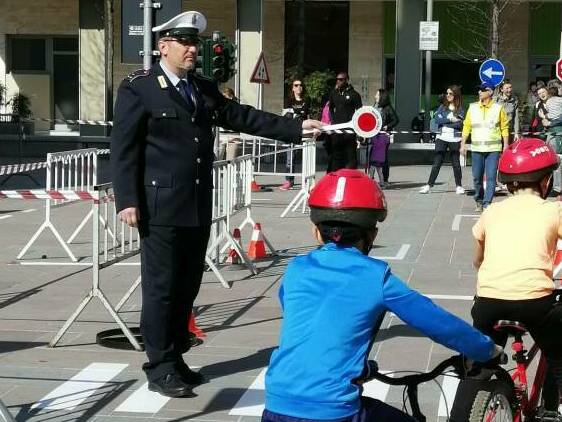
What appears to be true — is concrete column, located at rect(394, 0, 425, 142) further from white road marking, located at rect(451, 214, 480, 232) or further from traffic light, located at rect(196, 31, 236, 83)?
traffic light, located at rect(196, 31, 236, 83)

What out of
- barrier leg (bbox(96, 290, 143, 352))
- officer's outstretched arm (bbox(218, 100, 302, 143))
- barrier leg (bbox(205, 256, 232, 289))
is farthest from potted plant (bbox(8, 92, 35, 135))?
officer's outstretched arm (bbox(218, 100, 302, 143))

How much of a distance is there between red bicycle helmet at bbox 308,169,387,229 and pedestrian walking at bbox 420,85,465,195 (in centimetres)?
1602

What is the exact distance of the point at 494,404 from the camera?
14.7ft

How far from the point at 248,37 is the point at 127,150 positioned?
1061 inches

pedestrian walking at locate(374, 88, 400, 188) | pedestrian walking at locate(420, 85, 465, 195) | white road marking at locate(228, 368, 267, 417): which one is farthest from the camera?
pedestrian walking at locate(374, 88, 400, 188)

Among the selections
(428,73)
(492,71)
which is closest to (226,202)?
(492,71)

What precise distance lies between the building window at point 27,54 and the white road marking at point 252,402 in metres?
31.8

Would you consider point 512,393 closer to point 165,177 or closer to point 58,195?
point 165,177

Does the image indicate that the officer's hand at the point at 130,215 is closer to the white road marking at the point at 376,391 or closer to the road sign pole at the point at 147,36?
the white road marking at the point at 376,391

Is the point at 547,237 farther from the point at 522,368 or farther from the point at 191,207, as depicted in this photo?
the point at 191,207

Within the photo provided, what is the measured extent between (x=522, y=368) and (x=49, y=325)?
15.9 ft

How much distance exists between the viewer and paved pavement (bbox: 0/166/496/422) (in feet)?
22.1

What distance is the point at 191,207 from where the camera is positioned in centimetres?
690

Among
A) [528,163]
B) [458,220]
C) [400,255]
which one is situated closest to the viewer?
[528,163]
